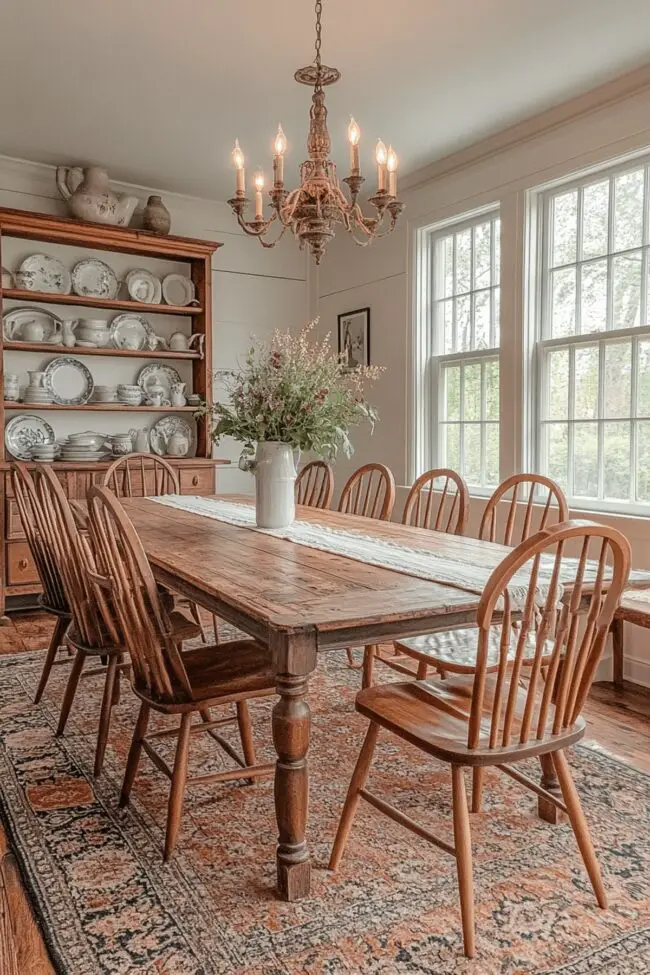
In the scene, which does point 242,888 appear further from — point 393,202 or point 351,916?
point 393,202

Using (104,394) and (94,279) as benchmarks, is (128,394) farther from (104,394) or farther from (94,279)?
(94,279)

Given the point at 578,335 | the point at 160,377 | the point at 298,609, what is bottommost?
the point at 298,609

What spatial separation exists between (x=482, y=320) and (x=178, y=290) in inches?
83.6

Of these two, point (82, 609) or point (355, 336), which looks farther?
point (355, 336)

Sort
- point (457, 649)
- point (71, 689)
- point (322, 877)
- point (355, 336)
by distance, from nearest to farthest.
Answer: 1. point (322, 877)
2. point (457, 649)
3. point (71, 689)
4. point (355, 336)

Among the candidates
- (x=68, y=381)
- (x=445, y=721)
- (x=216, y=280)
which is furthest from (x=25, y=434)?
(x=445, y=721)

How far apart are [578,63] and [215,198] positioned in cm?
277

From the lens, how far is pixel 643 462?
11.8 feet

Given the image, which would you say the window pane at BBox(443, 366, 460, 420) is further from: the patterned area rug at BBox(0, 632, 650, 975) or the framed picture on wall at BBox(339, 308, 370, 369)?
the patterned area rug at BBox(0, 632, 650, 975)

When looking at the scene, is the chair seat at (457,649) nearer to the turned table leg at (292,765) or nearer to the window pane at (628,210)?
the turned table leg at (292,765)

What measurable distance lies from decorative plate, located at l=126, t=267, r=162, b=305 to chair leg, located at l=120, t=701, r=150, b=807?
11.6 ft

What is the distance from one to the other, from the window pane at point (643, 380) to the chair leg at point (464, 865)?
8.04ft

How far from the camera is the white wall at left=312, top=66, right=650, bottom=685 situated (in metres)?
3.54

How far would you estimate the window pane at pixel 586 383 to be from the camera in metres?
3.84
